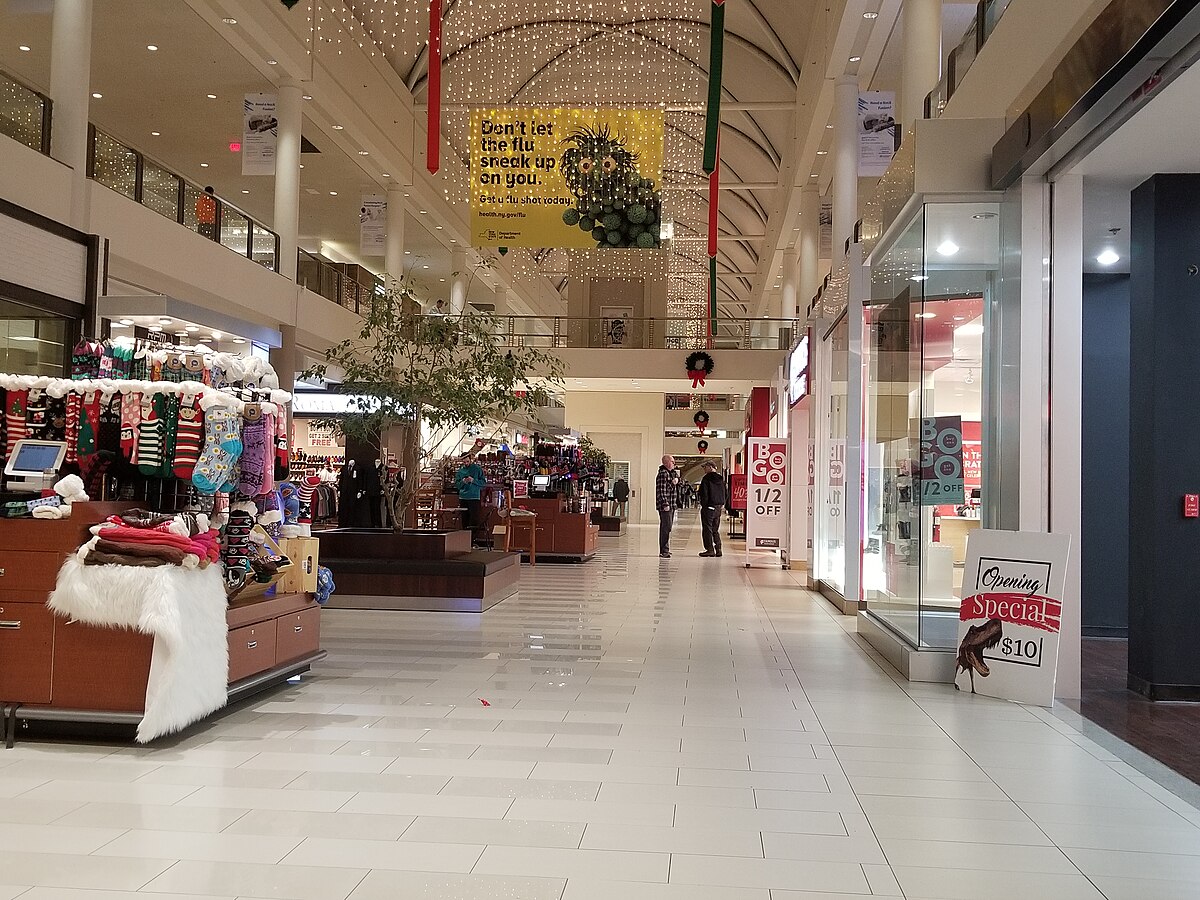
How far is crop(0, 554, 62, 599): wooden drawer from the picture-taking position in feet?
15.6

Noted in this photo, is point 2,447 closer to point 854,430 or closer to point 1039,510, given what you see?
point 1039,510

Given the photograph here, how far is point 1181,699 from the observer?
614 centimetres

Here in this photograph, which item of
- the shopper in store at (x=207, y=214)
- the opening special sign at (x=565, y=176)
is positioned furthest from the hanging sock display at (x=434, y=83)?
the shopper in store at (x=207, y=214)

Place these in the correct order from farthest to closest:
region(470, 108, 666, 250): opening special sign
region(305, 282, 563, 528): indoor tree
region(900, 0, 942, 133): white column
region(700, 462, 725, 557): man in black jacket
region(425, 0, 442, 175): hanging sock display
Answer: region(700, 462, 725, 557): man in black jacket, region(305, 282, 563, 528): indoor tree, region(470, 108, 666, 250): opening special sign, region(900, 0, 942, 133): white column, region(425, 0, 442, 175): hanging sock display

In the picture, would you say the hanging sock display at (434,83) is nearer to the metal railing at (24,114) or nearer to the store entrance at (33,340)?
the metal railing at (24,114)

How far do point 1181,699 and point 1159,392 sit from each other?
1782 mm

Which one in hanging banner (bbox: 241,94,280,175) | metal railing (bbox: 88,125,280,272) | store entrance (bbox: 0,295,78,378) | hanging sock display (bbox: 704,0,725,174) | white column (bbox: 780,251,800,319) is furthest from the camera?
white column (bbox: 780,251,800,319)

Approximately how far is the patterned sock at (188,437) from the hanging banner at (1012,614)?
4385mm

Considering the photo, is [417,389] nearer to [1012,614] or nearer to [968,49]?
[968,49]

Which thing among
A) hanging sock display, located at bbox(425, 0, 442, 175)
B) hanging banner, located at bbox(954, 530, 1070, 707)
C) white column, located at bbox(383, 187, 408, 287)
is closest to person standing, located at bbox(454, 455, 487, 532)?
white column, located at bbox(383, 187, 408, 287)

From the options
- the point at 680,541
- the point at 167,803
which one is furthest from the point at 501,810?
the point at 680,541

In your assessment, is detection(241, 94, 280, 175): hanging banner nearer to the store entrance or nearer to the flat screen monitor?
the store entrance

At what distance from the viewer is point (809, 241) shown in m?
17.1

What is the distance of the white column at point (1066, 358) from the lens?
6.29m
